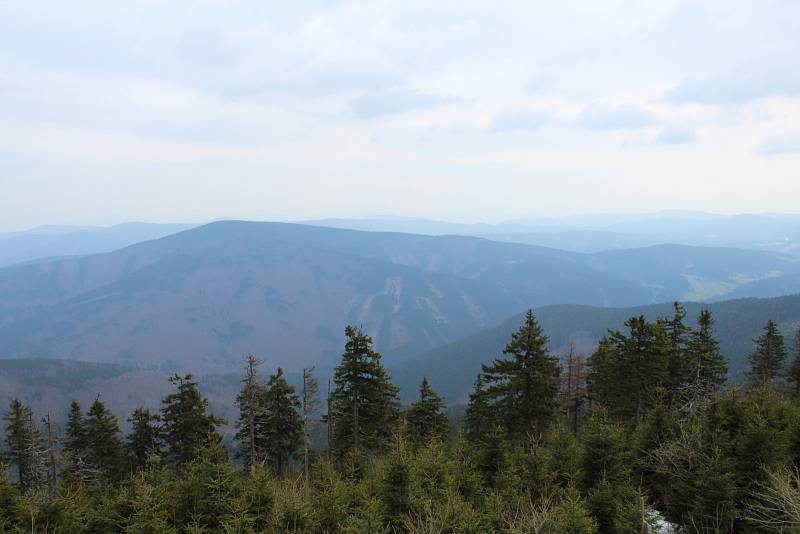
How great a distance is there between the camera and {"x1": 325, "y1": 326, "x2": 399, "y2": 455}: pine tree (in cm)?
3091

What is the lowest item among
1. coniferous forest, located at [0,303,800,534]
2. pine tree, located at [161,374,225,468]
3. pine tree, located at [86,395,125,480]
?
pine tree, located at [86,395,125,480]

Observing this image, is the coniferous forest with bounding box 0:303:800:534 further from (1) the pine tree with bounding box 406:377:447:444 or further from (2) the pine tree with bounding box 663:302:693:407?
(1) the pine tree with bounding box 406:377:447:444

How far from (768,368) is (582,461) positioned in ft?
128

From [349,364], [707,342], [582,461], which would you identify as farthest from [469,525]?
[707,342]

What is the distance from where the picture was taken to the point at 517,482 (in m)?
19.4

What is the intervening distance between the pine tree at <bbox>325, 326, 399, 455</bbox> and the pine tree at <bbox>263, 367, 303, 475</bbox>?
4831 mm

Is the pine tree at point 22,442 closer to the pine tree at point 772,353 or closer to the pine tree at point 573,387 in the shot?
the pine tree at point 573,387

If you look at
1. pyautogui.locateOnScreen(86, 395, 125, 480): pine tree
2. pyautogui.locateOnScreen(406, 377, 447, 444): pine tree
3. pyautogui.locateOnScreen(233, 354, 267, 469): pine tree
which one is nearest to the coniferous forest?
pyautogui.locateOnScreen(233, 354, 267, 469): pine tree

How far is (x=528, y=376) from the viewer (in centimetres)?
2930

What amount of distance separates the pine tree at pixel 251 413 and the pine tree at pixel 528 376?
17.3 m

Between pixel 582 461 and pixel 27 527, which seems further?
pixel 582 461

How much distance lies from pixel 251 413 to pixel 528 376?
2065cm

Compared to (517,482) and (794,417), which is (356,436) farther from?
(794,417)

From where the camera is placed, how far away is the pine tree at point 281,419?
36.5m
